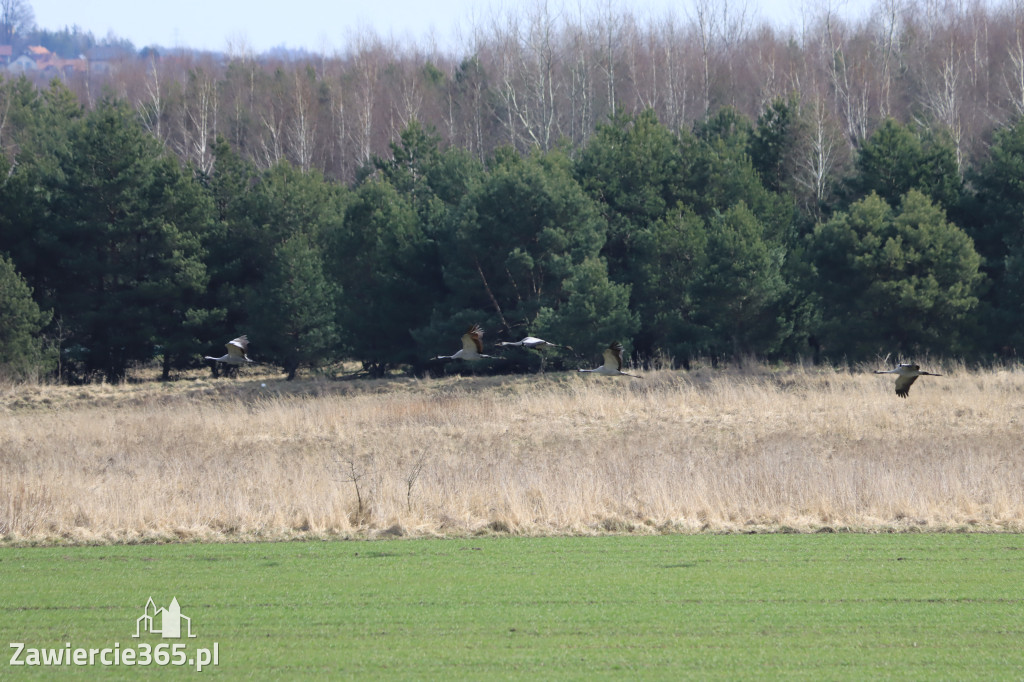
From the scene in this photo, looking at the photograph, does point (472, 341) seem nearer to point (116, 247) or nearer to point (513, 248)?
point (513, 248)

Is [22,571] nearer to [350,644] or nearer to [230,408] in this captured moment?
[350,644]

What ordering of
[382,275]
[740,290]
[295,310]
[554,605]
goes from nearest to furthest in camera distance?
1. [554,605]
2. [740,290]
3. [382,275]
4. [295,310]

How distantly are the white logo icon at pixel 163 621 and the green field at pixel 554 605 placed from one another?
0.10 meters

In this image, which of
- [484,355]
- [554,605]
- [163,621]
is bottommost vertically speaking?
[554,605]

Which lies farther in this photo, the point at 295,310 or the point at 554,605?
the point at 295,310

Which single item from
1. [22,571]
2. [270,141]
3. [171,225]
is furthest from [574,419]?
[270,141]

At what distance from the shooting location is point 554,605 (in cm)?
1020

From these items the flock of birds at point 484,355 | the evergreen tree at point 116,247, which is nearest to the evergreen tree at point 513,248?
the evergreen tree at point 116,247

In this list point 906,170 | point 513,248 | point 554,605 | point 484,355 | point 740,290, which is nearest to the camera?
point 554,605

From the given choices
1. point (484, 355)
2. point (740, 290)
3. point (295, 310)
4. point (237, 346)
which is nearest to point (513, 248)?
point (740, 290)

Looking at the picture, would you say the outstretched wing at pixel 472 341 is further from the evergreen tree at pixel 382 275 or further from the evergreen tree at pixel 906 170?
the evergreen tree at pixel 906 170

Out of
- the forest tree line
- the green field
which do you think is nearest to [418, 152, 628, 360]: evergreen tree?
the forest tree line

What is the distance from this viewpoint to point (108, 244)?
129ft

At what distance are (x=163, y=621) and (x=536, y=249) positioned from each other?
25.6m
